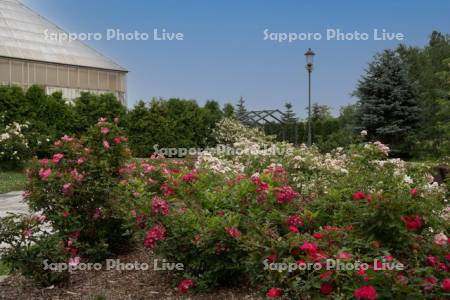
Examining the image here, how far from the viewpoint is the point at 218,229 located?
13.0 feet

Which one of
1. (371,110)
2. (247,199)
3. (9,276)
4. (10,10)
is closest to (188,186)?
(247,199)

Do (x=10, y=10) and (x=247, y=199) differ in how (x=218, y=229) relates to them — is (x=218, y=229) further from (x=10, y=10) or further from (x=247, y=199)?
(x=10, y=10)

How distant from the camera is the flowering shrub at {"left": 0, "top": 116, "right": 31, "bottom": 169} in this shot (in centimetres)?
1670

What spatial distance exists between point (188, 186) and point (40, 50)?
1042 inches

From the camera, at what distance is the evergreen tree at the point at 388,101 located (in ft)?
68.1

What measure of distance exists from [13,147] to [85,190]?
13.2m

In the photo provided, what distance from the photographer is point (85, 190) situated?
4.94 metres

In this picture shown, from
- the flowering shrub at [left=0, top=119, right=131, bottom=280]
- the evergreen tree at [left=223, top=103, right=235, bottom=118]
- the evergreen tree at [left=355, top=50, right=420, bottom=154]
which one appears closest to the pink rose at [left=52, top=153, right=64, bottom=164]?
the flowering shrub at [left=0, top=119, right=131, bottom=280]

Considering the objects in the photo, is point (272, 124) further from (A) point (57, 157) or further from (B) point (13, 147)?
(A) point (57, 157)

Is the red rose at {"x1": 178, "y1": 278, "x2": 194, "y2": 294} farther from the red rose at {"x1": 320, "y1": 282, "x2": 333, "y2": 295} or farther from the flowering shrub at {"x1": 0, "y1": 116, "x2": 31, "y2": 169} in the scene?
the flowering shrub at {"x1": 0, "y1": 116, "x2": 31, "y2": 169}

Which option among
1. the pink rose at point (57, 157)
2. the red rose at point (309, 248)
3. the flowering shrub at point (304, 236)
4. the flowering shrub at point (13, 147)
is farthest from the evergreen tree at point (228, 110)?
the red rose at point (309, 248)

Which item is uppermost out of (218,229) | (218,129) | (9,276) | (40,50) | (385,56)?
(40,50)

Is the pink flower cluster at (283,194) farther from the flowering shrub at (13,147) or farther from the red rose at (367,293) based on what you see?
the flowering shrub at (13,147)

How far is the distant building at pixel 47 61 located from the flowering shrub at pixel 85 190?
75.4 ft
